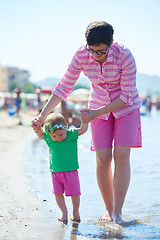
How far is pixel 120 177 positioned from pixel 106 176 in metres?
0.20

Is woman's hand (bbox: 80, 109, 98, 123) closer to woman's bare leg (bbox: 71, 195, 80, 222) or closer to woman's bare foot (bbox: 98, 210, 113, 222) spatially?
woman's bare leg (bbox: 71, 195, 80, 222)

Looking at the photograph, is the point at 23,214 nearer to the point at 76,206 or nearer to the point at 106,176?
the point at 76,206

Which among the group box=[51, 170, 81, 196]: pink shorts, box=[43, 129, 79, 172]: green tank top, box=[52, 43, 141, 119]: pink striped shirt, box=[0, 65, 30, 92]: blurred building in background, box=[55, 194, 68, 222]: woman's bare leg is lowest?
box=[0, 65, 30, 92]: blurred building in background

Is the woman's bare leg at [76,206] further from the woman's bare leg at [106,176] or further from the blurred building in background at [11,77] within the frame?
the blurred building in background at [11,77]

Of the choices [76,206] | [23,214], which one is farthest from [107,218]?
[23,214]

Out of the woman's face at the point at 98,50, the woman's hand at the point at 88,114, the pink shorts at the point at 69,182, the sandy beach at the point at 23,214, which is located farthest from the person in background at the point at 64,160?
the woman's face at the point at 98,50

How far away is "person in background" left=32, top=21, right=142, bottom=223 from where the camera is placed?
3.73 metres

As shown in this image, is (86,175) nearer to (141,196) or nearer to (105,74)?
(141,196)

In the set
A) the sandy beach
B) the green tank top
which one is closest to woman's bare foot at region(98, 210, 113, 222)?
the sandy beach

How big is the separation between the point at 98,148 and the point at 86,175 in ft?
7.96

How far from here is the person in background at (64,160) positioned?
3938mm

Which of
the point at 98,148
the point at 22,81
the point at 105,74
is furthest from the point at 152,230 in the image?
the point at 22,81

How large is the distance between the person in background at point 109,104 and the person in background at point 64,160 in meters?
0.17

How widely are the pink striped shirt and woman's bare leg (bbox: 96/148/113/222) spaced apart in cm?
36
